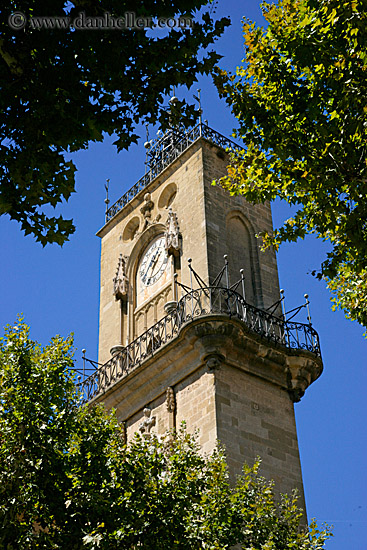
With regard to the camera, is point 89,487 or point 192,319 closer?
point 89,487

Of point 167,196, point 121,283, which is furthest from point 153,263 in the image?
point 167,196

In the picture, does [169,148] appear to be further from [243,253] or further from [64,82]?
[64,82]

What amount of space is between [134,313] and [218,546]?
1188cm

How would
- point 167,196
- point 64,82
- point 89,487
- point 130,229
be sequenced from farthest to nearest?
point 130,229
point 167,196
point 89,487
point 64,82

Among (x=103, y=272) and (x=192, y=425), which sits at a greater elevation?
(x=103, y=272)

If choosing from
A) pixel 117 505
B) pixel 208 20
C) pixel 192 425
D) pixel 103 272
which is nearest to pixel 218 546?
pixel 117 505

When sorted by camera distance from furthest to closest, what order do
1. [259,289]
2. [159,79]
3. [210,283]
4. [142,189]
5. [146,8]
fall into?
[142,189]
[259,289]
[210,283]
[159,79]
[146,8]

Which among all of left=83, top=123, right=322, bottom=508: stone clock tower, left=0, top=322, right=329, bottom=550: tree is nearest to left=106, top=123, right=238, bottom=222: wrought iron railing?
left=83, top=123, right=322, bottom=508: stone clock tower

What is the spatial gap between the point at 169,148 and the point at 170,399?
9431 millimetres

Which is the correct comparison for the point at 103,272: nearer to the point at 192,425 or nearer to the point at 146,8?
the point at 192,425

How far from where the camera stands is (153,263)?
2486 centimetres

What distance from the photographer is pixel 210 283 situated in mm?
21609

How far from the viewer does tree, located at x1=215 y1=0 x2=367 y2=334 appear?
512 inches

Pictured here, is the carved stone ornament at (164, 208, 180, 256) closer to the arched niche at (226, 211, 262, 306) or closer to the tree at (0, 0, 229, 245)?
the arched niche at (226, 211, 262, 306)
